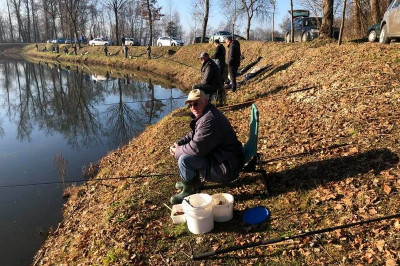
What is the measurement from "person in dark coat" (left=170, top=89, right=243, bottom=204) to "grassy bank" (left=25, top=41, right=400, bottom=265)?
646mm

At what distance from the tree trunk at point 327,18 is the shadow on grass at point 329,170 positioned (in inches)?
394

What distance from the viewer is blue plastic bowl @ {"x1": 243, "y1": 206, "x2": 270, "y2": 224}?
415 centimetres

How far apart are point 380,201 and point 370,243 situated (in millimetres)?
688

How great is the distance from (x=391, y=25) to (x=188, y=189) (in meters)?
9.25

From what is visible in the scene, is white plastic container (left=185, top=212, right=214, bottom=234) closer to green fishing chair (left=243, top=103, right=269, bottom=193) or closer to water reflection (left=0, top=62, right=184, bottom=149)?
green fishing chair (left=243, top=103, right=269, bottom=193)

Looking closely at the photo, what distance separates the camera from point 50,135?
39.7ft

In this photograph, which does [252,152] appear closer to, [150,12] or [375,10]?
[375,10]

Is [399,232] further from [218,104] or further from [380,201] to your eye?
[218,104]

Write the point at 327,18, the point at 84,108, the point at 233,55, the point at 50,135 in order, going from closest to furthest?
1. the point at 233,55
2. the point at 50,135
3. the point at 327,18
4. the point at 84,108

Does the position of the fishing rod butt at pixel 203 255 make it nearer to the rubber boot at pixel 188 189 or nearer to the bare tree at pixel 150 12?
the rubber boot at pixel 188 189

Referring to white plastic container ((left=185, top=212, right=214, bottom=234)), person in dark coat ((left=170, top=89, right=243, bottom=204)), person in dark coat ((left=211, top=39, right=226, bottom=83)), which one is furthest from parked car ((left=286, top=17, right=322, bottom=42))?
white plastic container ((left=185, top=212, right=214, bottom=234))

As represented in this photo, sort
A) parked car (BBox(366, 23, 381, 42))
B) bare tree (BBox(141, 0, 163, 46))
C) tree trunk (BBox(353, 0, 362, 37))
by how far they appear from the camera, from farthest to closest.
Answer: bare tree (BBox(141, 0, 163, 46)), tree trunk (BBox(353, 0, 362, 37)), parked car (BBox(366, 23, 381, 42))

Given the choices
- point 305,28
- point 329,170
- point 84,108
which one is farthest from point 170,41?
point 329,170

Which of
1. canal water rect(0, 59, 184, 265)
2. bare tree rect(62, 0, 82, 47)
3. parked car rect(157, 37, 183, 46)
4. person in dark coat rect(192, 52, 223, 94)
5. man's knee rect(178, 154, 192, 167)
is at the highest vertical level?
bare tree rect(62, 0, 82, 47)
